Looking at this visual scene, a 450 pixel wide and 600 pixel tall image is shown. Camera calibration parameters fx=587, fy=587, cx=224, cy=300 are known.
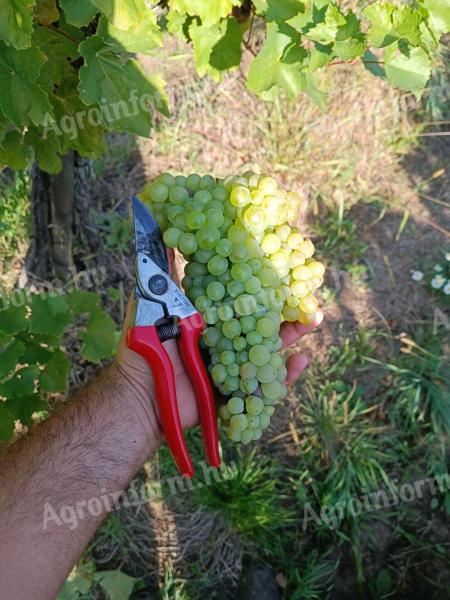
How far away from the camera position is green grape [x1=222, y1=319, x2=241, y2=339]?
170 cm

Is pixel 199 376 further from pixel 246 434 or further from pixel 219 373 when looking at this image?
pixel 246 434

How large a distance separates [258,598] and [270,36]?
2.56 metres

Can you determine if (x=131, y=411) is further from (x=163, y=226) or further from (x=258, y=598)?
(x=258, y=598)

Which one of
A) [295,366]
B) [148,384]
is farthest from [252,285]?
[295,366]

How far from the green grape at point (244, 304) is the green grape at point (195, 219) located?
24cm

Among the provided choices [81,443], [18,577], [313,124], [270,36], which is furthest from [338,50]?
[313,124]

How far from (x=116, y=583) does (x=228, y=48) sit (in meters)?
2.45

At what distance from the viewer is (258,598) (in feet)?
9.61

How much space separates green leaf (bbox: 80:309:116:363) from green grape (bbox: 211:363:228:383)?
848 millimetres

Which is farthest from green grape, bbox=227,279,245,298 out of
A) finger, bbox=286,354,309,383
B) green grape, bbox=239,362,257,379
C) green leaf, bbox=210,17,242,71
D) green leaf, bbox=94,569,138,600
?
green leaf, bbox=94,569,138,600

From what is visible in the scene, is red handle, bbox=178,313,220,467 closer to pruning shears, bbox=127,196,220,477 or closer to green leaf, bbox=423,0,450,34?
pruning shears, bbox=127,196,220,477

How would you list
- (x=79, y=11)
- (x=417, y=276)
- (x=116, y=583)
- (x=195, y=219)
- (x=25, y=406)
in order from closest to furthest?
1. (x=79, y=11)
2. (x=195, y=219)
3. (x=25, y=406)
4. (x=116, y=583)
5. (x=417, y=276)

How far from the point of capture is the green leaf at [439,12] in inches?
64.3

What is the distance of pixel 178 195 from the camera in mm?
1747
